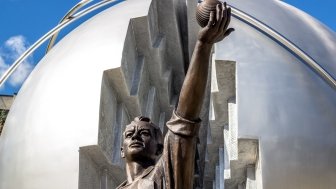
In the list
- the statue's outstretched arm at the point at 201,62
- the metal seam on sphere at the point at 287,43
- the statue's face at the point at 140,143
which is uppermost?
the metal seam on sphere at the point at 287,43

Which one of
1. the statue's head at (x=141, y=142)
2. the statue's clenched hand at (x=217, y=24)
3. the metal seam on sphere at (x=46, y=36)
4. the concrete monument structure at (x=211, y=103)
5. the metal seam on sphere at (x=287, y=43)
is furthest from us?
the metal seam on sphere at (x=46, y=36)

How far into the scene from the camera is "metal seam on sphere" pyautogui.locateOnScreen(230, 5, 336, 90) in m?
7.52

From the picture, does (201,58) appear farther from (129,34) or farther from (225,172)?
(129,34)

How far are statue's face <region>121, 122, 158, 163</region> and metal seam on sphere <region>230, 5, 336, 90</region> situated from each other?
3.17 metres

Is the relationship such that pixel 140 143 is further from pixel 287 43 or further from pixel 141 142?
pixel 287 43

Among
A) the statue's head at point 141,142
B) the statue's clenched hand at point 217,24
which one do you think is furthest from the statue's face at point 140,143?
the statue's clenched hand at point 217,24

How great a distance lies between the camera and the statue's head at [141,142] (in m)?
4.68

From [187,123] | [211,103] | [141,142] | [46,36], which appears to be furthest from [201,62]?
[46,36]

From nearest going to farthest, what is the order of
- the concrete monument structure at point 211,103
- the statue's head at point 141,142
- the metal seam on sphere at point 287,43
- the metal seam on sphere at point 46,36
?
the statue's head at point 141,142, the concrete monument structure at point 211,103, the metal seam on sphere at point 287,43, the metal seam on sphere at point 46,36

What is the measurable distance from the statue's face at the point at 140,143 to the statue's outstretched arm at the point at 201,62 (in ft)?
1.77

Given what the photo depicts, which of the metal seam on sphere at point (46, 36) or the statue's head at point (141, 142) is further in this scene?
the metal seam on sphere at point (46, 36)

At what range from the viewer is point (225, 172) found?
744 centimetres

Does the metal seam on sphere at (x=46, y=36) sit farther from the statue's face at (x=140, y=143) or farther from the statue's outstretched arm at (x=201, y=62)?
the statue's outstretched arm at (x=201, y=62)

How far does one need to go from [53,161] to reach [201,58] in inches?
143
